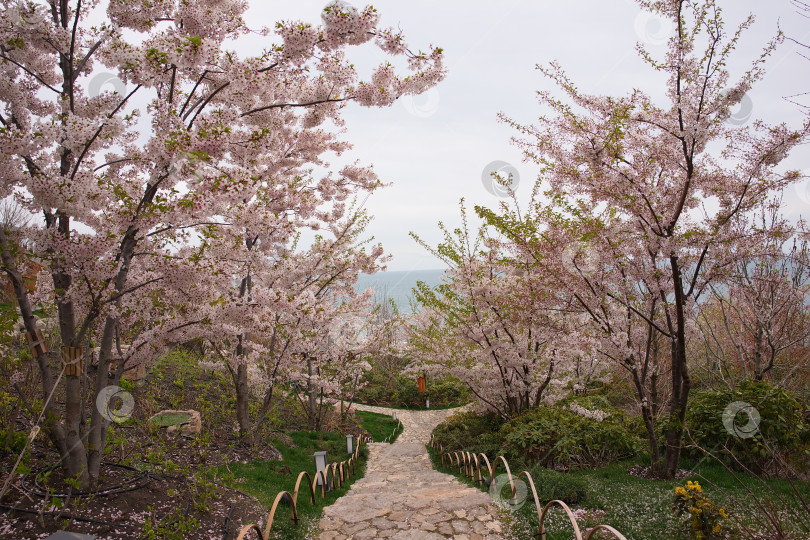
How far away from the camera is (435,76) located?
4621 millimetres

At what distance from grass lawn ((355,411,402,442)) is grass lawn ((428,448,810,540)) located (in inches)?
334

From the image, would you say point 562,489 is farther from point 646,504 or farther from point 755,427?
point 755,427

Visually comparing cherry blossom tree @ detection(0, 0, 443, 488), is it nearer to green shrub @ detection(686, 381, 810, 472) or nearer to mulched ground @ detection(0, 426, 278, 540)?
mulched ground @ detection(0, 426, 278, 540)

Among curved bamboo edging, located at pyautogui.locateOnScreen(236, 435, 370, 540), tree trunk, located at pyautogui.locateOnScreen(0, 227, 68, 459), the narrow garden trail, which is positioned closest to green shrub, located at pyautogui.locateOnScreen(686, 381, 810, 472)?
the narrow garden trail

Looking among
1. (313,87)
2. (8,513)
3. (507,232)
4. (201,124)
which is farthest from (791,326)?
(8,513)

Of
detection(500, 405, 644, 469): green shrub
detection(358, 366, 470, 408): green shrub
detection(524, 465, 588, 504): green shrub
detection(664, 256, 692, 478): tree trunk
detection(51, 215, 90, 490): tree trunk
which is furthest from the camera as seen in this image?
detection(358, 366, 470, 408): green shrub

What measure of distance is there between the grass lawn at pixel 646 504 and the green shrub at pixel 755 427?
0.98 feet

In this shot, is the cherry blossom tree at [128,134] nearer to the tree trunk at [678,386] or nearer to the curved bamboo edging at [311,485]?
the curved bamboo edging at [311,485]

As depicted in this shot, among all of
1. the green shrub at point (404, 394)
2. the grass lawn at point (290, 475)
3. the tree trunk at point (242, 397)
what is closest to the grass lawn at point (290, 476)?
the grass lawn at point (290, 475)

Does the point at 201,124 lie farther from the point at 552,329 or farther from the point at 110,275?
the point at 552,329

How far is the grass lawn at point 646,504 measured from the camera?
13.2ft

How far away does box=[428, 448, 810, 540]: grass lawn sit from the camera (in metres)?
4.03

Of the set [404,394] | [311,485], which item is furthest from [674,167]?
[404,394]

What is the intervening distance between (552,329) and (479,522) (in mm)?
3281
